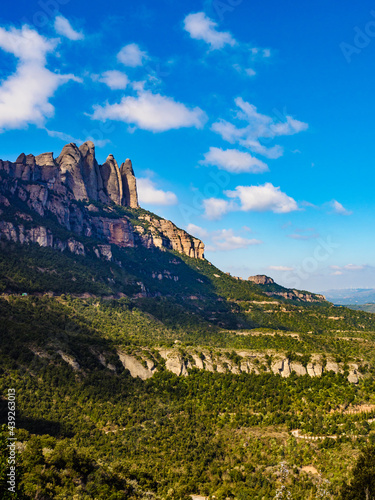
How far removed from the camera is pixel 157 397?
8044cm

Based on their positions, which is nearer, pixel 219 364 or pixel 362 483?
pixel 362 483

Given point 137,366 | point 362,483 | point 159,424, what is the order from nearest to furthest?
point 362,483 → point 159,424 → point 137,366

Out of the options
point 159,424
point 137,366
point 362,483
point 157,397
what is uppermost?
point 137,366

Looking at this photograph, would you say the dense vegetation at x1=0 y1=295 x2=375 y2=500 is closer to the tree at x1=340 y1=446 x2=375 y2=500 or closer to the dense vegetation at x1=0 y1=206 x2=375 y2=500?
the dense vegetation at x1=0 y1=206 x2=375 y2=500

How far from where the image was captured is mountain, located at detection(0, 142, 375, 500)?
4709 centimetres

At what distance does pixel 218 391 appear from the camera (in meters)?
83.2

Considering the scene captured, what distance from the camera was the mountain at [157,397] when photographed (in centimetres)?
4709

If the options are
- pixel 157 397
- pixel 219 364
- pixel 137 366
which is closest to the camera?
pixel 157 397

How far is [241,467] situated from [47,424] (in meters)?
32.7

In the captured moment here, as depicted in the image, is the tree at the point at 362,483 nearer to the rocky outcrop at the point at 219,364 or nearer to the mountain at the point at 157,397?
the mountain at the point at 157,397

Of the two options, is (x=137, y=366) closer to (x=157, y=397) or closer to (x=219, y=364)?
(x=157, y=397)

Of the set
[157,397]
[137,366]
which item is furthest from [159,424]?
[137,366]

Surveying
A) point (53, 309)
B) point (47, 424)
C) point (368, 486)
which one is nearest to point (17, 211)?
point (53, 309)

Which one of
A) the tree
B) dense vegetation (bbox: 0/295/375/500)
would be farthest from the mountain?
the tree
